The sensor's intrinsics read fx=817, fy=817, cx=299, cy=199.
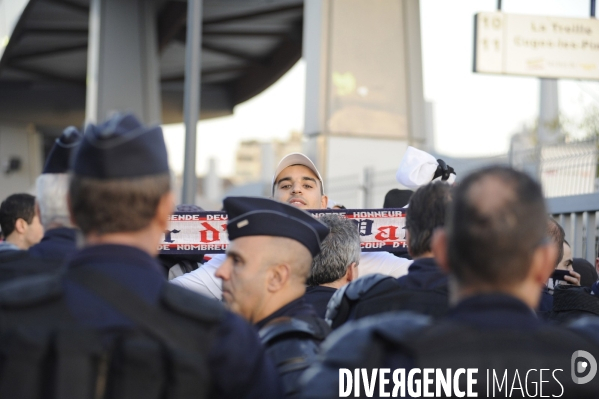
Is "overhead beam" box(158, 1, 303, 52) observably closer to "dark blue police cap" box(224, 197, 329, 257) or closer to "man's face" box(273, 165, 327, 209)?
"man's face" box(273, 165, 327, 209)

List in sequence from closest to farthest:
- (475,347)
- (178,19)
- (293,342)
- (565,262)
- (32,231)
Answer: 1. (475,347)
2. (293,342)
3. (565,262)
4. (32,231)
5. (178,19)

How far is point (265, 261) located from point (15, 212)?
3.72 m

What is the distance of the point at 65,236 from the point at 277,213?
2.72ft

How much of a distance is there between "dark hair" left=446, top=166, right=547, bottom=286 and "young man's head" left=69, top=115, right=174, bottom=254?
840 millimetres

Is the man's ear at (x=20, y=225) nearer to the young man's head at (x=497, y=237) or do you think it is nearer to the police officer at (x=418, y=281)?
the police officer at (x=418, y=281)

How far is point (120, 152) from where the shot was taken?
7.48ft

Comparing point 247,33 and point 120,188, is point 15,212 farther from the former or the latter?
point 247,33

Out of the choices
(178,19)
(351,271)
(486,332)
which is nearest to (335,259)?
(351,271)

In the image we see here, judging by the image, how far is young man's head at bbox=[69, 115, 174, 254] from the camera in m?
2.27

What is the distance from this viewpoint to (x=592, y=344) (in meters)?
2.12

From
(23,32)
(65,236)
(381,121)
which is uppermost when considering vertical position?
(23,32)

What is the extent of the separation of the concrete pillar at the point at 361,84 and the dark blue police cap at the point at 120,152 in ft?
41.2

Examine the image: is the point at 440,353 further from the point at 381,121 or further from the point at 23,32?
the point at 23,32

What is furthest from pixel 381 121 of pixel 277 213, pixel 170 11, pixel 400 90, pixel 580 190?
pixel 277 213
